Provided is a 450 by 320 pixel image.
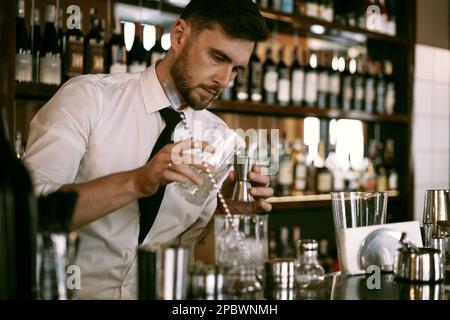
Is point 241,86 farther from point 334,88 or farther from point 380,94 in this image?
point 380,94

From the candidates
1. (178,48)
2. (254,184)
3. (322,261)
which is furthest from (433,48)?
(254,184)

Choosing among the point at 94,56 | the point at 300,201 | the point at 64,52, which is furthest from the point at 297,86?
the point at 64,52

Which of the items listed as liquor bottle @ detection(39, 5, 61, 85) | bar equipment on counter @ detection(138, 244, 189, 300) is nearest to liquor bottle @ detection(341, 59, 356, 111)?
liquor bottle @ detection(39, 5, 61, 85)

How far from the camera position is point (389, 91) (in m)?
3.49

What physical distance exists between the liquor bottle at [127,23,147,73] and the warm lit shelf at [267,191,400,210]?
843mm

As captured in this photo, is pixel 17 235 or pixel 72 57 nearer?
pixel 17 235

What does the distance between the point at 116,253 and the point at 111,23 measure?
4.05 ft

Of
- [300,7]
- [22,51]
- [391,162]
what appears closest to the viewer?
[22,51]

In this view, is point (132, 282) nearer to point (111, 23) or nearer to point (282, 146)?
point (111, 23)

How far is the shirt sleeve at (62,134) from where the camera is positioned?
1.42 metres

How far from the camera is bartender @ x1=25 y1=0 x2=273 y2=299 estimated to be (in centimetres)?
149

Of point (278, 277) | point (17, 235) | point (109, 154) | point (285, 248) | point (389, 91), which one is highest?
point (389, 91)

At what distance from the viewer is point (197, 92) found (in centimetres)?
166

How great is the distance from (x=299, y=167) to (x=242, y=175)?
1.93 metres
